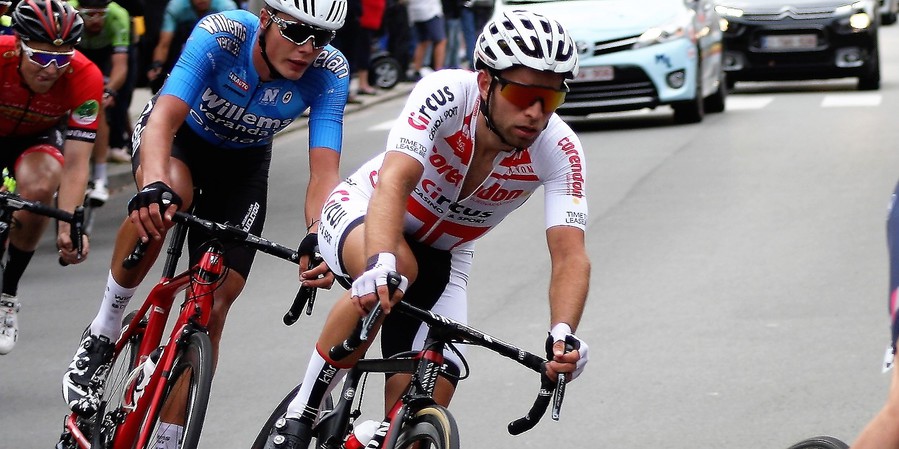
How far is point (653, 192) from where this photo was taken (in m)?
13.1

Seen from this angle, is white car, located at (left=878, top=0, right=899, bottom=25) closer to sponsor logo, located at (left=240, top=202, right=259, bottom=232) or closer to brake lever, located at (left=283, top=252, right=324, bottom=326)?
sponsor logo, located at (left=240, top=202, right=259, bottom=232)

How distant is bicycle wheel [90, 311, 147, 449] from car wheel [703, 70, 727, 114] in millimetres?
13578

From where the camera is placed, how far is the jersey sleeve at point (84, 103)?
7605 millimetres

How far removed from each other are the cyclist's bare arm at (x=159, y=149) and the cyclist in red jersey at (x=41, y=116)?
5.15 ft

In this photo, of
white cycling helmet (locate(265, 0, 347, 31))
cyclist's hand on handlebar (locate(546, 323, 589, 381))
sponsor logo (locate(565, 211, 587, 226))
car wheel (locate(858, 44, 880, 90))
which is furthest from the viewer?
car wheel (locate(858, 44, 880, 90))

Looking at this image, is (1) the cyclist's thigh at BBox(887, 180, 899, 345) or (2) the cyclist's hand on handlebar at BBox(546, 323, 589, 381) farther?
(2) the cyclist's hand on handlebar at BBox(546, 323, 589, 381)

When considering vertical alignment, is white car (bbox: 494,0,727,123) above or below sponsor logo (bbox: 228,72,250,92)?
below

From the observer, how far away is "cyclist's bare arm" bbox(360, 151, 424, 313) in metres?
4.41

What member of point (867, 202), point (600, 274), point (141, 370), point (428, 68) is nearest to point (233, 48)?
point (141, 370)

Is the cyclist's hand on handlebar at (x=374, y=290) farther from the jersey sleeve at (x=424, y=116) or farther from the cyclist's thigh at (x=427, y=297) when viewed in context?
the cyclist's thigh at (x=427, y=297)

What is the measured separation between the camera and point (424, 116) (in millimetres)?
4773

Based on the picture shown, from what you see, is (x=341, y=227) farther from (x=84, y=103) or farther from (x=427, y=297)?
(x=84, y=103)

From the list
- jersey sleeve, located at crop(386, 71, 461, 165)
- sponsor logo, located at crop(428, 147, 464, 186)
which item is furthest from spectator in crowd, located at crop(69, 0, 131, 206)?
jersey sleeve, located at crop(386, 71, 461, 165)

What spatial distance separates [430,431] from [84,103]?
3.92 meters
